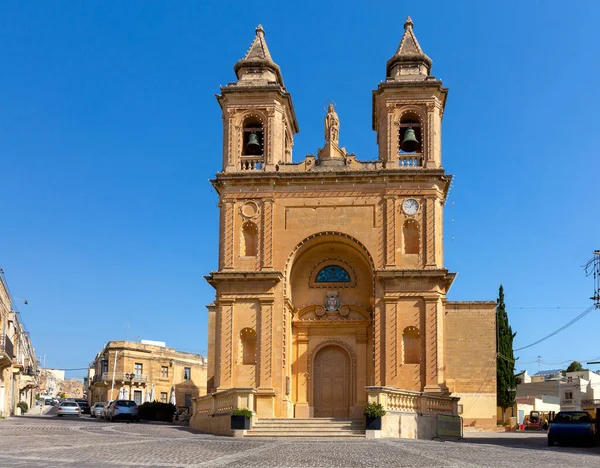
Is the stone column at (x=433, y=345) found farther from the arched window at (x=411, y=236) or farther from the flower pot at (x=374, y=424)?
the flower pot at (x=374, y=424)

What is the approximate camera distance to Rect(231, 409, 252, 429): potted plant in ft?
90.1

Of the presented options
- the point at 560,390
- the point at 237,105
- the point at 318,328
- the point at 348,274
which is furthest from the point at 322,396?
the point at 560,390

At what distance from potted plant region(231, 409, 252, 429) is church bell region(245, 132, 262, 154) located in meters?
11.8

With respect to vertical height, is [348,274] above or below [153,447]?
above

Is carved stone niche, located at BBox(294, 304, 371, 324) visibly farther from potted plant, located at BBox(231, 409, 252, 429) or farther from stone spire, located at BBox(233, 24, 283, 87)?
stone spire, located at BBox(233, 24, 283, 87)

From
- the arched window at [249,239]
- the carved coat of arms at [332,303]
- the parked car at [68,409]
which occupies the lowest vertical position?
the parked car at [68,409]

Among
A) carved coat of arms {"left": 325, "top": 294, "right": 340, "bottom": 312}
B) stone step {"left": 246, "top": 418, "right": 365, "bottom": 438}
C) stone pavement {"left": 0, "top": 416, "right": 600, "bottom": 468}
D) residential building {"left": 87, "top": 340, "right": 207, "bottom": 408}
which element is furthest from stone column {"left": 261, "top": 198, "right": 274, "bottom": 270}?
residential building {"left": 87, "top": 340, "right": 207, "bottom": 408}

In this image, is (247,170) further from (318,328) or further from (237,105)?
(318,328)

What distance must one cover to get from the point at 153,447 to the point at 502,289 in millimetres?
36193

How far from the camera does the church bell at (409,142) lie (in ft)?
112

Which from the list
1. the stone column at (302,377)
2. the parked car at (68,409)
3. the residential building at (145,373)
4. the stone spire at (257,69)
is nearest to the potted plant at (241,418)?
the stone column at (302,377)

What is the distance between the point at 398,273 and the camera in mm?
32062

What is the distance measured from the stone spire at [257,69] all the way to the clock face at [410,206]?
25.0ft

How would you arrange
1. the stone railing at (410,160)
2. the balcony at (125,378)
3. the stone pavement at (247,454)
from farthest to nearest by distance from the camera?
the balcony at (125,378), the stone railing at (410,160), the stone pavement at (247,454)
